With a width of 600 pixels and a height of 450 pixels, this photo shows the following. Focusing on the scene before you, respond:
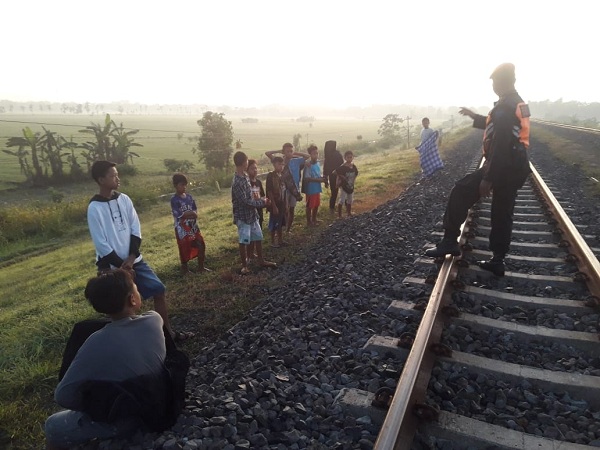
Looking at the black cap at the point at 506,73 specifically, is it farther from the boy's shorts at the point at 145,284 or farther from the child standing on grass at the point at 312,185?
the child standing on grass at the point at 312,185

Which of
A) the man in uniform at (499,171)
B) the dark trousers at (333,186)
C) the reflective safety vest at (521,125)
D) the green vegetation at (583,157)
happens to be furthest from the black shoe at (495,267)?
the green vegetation at (583,157)

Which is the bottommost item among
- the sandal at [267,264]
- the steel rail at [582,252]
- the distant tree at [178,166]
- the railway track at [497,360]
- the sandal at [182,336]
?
the distant tree at [178,166]

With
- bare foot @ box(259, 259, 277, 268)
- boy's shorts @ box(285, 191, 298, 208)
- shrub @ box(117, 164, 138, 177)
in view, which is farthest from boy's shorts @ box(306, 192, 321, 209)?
shrub @ box(117, 164, 138, 177)

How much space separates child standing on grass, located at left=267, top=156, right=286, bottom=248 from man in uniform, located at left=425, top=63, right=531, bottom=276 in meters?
3.23

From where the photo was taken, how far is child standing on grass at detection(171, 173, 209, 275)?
6.43 m

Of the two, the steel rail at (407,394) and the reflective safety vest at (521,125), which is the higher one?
the reflective safety vest at (521,125)

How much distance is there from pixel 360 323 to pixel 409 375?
3.62ft

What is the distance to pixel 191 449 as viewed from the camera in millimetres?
2422

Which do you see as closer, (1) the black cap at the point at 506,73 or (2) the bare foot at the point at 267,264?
(1) the black cap at the point at 506,73

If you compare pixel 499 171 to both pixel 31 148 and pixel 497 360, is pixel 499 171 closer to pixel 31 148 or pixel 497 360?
pixel 497 360

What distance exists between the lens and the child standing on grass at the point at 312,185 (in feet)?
28.7

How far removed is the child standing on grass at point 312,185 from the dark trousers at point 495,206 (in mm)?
4284

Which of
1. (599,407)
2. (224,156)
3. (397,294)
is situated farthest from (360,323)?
(224,156)

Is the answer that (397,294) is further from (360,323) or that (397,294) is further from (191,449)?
(191,449)
